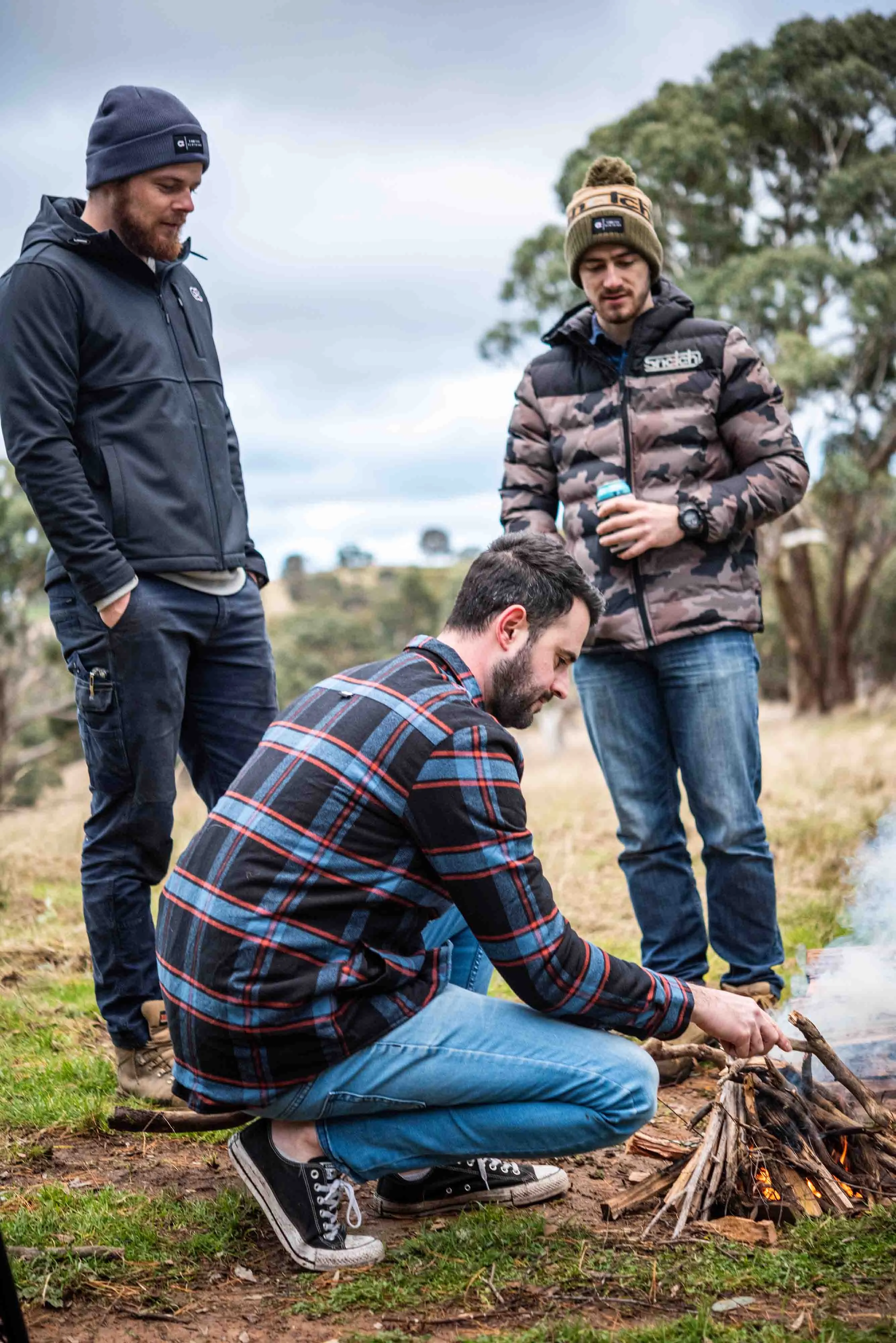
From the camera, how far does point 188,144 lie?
3248 mm

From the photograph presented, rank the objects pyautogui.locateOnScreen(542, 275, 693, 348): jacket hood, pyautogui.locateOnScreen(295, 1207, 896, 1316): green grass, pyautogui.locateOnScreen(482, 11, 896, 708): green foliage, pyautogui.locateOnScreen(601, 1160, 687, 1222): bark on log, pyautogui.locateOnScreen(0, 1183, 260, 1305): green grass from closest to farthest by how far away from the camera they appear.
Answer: pyautogui.locateOnScreen(295, 1207, 896, 1316): green grass < pyautogui.locateOnScreen(0, 1183, 260, 1305): green grass < pyautogui.locateOnScreen(601, 1160, 687, 1222): bark on log < pyautogui.locateOnScreen(542, 275, 693, 348): jacket hood < pyautogui.locateOnScreen(482, 11, 896, 708): green foliage

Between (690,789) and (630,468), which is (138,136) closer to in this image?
(630,468)

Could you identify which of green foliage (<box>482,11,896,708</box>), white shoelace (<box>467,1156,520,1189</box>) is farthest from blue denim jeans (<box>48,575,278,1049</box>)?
green foliage (<box>482,11,896,708</box>)

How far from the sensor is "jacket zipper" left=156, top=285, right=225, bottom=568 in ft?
11.5

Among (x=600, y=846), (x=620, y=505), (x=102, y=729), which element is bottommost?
(x=600, y=846)

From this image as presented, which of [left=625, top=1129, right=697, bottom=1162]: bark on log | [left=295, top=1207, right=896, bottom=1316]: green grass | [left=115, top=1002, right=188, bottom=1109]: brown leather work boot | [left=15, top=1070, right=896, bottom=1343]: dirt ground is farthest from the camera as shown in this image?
[left=115, top=1002, right=188, bottom=1109]: brown leather work boot

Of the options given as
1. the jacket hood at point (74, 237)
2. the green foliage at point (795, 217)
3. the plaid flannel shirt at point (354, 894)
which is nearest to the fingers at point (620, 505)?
the plaid flannel shirt at point (354, 894)

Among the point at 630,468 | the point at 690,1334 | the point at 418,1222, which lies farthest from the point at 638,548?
the point at 690,1334

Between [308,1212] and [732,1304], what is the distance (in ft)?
2.77

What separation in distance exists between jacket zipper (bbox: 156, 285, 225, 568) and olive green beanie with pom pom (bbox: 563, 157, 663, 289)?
1236 millimetres

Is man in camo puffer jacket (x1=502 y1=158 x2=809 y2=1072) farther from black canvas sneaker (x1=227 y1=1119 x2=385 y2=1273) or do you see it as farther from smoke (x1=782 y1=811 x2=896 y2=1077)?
black canvas sneaker (x1=227 y1=1119 x2=385 y2=1273)

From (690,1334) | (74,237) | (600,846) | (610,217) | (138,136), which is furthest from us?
(600,846)

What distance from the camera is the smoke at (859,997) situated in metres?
3.08

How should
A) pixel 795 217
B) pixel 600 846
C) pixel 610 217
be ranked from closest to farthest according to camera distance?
pixel 610 217
pixel 600 846
pixel 795 217
